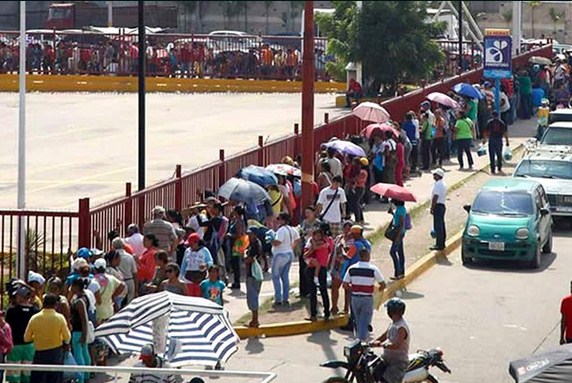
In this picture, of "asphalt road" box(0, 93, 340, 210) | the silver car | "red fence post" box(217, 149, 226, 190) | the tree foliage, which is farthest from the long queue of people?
"red fence post" box(217, 149, 226, 190)

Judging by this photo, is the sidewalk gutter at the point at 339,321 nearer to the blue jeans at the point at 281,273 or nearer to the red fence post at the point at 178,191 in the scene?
the blue jeans at the point at 281,273

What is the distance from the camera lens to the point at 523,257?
25.0m

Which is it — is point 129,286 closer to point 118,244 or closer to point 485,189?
point 118,244

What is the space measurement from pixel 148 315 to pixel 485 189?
12.0 meters

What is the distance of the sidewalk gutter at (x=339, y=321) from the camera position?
20.1m

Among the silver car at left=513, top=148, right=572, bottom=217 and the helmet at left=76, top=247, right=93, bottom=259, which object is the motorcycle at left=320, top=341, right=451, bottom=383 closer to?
the helmet at left=76, top=247, right=93, bottom=259

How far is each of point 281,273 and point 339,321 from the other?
1.17 m

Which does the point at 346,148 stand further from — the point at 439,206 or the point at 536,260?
the point at 536,260

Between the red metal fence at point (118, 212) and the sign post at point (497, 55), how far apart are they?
7185 millimetres

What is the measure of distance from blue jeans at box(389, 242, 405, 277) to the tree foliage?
22.3 metres

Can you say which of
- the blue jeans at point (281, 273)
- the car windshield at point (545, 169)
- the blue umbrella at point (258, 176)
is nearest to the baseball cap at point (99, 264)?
the blue jeans at point (281, 273)

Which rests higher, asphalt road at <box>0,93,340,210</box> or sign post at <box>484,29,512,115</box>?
sign post at <box>484,29,512,115</box>

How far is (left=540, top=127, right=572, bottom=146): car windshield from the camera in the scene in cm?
3297

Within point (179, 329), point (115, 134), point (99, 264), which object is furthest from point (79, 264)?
point (115, 134)
